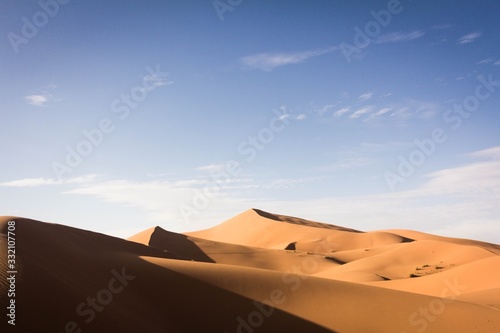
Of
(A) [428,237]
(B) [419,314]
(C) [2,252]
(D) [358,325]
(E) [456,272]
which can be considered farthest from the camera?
(A) [428,237]

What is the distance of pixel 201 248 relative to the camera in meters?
35.8

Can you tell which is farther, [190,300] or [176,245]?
[176,245]

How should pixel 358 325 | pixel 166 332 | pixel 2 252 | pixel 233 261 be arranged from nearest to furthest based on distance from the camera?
pixel 2 252 → pixel 166 332 → pixel 358 325 → pixel 233 261

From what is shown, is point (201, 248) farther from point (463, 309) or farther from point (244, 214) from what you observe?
point (244, 214)

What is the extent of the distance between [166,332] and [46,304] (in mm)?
3220

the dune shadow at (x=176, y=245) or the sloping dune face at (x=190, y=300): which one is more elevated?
the dune shadow at (x=176, y=245)

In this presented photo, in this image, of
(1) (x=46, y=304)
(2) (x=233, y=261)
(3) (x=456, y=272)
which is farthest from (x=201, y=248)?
(1) (x=46, y=304)

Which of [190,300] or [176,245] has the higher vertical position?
[176,245]

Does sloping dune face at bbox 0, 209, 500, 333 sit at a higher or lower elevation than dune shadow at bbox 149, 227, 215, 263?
lower

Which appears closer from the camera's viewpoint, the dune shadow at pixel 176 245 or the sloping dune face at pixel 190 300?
the sloping dune face at pixel 190 300

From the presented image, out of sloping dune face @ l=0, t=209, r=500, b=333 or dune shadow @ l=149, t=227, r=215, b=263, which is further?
dune shadow @ l=149, t=227, r=215, b=263

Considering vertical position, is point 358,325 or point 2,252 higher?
point 2,252

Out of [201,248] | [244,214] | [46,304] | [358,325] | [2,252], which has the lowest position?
[358,325]

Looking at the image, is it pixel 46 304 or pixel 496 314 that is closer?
pixel 46 304
